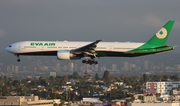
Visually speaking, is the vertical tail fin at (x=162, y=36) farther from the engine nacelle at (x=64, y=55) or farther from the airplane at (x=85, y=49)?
the engine nacelle at (x=64, y=55)

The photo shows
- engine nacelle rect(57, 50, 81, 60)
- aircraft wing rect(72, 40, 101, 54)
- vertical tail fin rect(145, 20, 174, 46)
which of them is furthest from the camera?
vertical tail fin rect(145, 20, 174, 46)

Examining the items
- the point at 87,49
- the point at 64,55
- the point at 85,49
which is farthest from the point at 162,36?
the point at 64,55

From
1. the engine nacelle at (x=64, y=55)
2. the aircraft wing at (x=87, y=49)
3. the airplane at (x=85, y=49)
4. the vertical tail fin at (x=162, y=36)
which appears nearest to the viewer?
the aircraft wing at (x=87, y=49)

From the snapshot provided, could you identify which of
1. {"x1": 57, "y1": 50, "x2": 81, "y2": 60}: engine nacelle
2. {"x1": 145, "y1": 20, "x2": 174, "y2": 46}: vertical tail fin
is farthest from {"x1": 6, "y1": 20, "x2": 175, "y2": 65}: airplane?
{"x1": 145, "y1": 20, "x2": 174, "y2": 46}: vertical tail fin

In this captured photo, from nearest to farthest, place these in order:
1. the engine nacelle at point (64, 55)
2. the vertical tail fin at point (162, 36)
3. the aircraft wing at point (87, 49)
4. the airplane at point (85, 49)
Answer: the aircraft wing at point (87, 49), the engine nacelle at point (64, 55), the airplane at point (85, 49), the vertical tail fin at point (162, 36)

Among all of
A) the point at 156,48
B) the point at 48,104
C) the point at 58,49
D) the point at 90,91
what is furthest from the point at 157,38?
the point at 90,91

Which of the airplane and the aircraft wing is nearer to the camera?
the aircraft wing

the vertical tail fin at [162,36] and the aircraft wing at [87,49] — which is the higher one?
the vertical tail fin at [162,36]

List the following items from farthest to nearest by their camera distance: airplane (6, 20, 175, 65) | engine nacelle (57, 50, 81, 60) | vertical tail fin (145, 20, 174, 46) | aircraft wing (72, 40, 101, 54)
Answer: vertical tail fin (145, 20, 174, 46)
airplane (6, 20, 175, 65)
engine nacelle (57, 50, 81, 60)
aircraft wing (72, 40, 101, 54)

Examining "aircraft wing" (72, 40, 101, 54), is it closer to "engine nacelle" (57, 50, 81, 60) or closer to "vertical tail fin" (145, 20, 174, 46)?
"engine nacelle" (57, 50, 81, 60)

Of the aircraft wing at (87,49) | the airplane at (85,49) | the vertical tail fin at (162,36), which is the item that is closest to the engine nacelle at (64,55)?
the airplane at (85,49)
